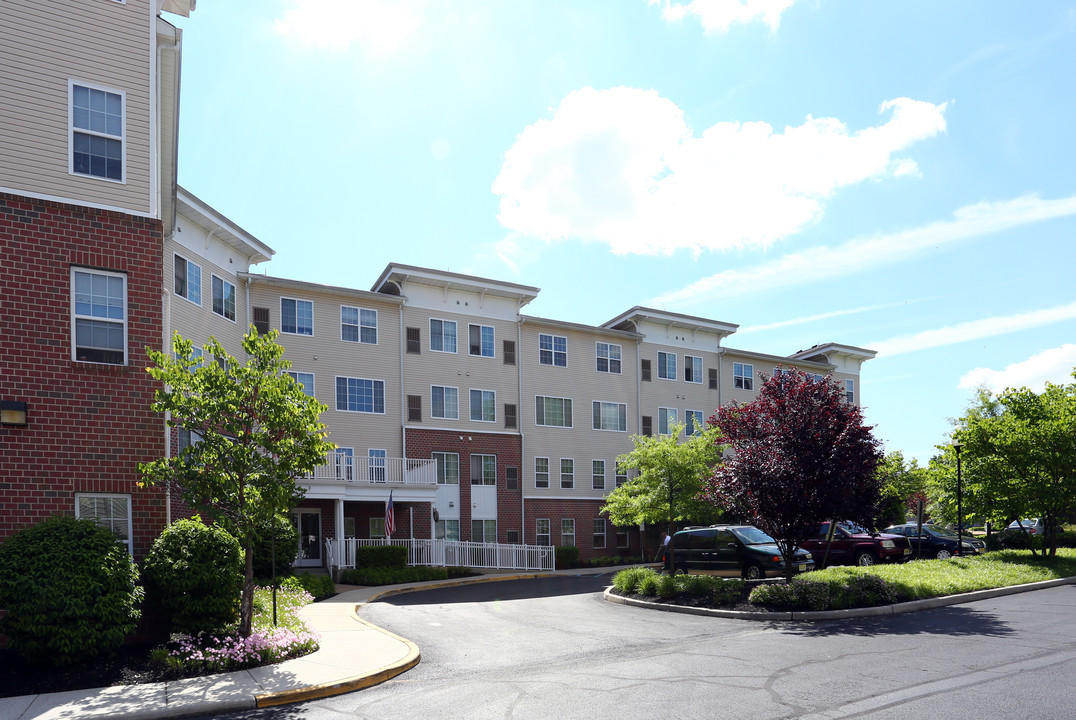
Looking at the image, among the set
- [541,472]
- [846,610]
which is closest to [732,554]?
[846,610]

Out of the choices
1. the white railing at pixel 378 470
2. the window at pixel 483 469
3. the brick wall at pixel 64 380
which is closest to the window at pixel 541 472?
the window at pixel 483 469

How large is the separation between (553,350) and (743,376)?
1270 cm

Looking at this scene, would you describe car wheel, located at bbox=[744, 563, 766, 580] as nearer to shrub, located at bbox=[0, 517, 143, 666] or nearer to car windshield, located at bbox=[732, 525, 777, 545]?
car windshield, located at bbox=[732, 525, 777, 545]

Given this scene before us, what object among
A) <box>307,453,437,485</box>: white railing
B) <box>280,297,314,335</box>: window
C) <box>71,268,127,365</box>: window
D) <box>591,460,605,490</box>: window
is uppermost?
<box>280,297,314,335</box>: window

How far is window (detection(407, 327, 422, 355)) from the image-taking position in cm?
3238

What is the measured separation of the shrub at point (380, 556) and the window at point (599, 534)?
482 inches

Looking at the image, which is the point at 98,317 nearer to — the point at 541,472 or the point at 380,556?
the point at 380,556

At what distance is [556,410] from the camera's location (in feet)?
119

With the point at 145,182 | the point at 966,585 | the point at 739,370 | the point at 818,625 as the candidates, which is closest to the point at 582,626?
the point at 818,625

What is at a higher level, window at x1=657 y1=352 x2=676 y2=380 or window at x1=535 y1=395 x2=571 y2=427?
window at x1=657 y1=352 x2=676 y2=380

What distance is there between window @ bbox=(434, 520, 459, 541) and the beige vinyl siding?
814 inches

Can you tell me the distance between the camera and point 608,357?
3850 centimetres

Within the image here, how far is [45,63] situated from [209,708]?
1072 centimetres

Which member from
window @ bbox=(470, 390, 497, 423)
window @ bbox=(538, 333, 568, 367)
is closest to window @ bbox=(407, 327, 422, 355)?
window @ bbox=(470, 390, 497, 423)
